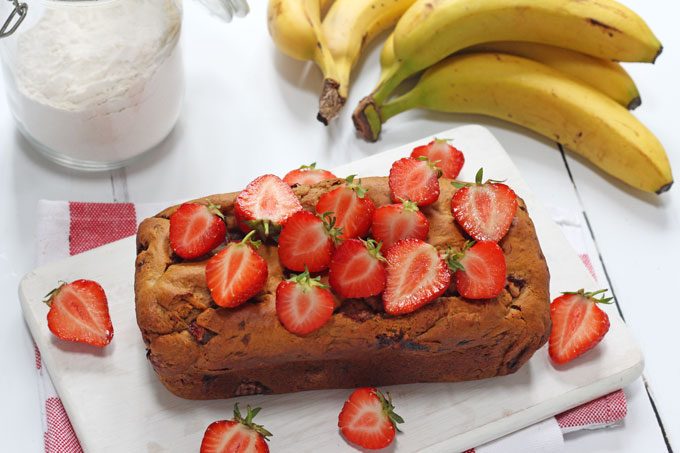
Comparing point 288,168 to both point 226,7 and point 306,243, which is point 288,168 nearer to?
point 226,7

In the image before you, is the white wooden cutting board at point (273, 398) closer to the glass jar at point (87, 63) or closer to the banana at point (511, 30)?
the glass jar at point (87, 63)

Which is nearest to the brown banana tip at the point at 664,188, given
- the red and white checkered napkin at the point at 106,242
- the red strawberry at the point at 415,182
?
the red and white checkered napkin at the point at 106,242

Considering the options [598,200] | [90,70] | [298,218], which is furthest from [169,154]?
[598,200]

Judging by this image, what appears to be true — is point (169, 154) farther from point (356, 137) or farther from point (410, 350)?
point (410, 350)

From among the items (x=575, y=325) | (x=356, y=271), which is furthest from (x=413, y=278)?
(x=575, y=325)

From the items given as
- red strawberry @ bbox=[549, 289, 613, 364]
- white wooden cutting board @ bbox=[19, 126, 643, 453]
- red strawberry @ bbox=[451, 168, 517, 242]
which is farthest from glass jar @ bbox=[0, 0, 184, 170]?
red strawberry @ bbox=[549, 289, 613, 364]

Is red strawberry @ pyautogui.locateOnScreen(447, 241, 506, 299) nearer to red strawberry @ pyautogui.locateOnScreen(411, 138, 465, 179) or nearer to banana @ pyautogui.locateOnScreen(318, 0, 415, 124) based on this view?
red strawberry @ pyautogui.locateOnScreen(411, 138, 465, 179)
